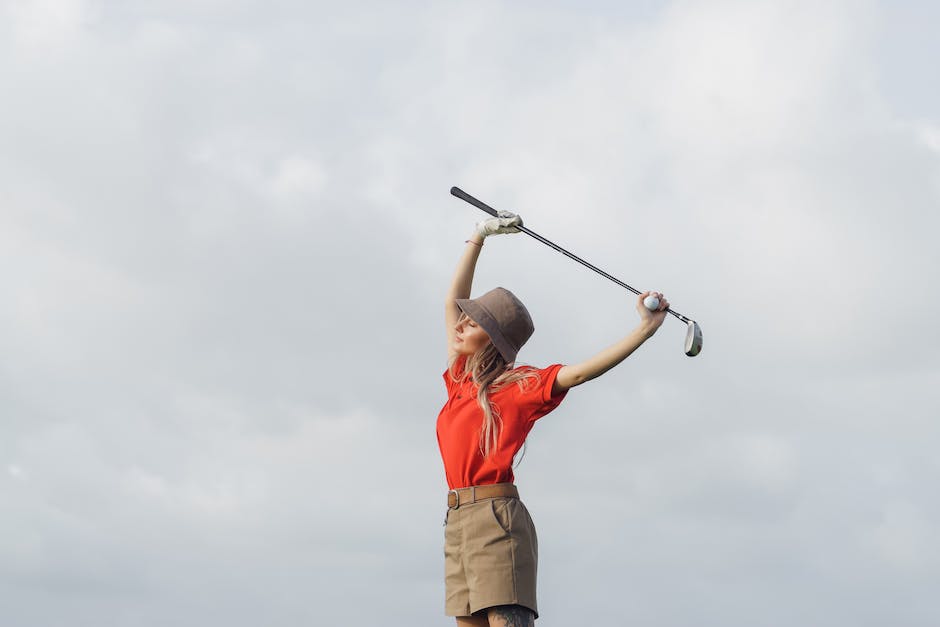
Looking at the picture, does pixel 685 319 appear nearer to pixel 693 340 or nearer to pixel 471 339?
pixel 693 340

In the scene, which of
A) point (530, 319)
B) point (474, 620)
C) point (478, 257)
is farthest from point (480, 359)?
point (474, 620)

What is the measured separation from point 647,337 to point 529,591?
142cm


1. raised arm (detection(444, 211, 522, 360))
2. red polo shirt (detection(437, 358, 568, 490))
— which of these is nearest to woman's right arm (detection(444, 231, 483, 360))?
raised arm (detection(444, 211, 522, 360))

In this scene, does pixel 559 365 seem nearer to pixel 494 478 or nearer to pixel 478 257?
pixel 494 478

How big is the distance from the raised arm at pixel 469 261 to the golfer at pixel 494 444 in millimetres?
345

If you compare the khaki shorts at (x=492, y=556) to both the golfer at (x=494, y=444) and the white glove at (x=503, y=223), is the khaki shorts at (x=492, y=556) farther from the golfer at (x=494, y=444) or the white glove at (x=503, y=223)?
the white glove at (x=503, y=223)

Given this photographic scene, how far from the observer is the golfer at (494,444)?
574cm

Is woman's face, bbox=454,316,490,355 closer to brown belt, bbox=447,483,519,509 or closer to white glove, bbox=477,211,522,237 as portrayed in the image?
white glove, bbox=477,211,522,237

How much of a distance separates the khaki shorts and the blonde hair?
32 cm

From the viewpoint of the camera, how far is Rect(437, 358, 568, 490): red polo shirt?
5.92m

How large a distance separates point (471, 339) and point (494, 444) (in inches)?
27.7

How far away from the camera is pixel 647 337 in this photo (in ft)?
18.5

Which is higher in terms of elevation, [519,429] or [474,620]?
[519,429]

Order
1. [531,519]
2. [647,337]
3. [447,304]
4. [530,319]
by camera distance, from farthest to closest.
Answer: [447,304]
[530,319]
[531,519]
[647,337]
